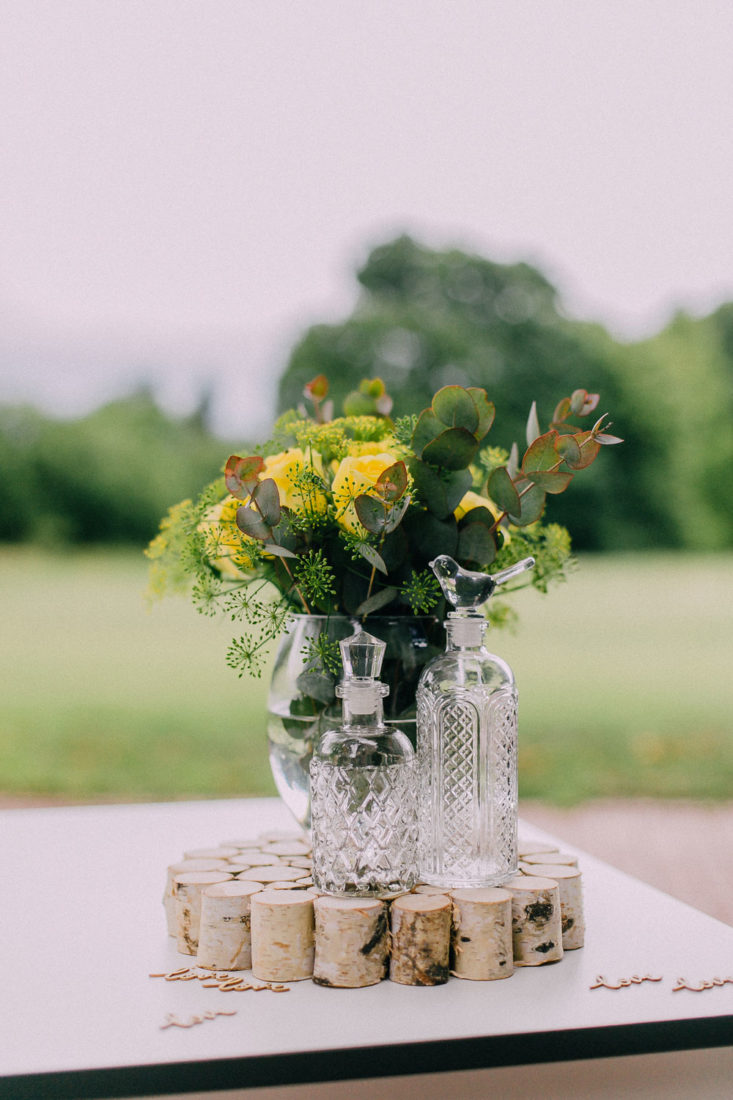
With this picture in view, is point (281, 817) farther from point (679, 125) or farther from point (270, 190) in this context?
point (679, 125)

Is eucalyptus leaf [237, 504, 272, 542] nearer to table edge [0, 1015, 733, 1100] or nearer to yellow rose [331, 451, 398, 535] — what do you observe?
yellow rose [331, 451, 398, 535]

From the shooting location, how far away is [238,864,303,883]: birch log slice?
32.0 inches

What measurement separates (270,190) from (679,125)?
3846 millimetres

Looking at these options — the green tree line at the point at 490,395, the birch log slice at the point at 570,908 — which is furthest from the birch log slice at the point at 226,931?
the green tree line at the point at 490,395

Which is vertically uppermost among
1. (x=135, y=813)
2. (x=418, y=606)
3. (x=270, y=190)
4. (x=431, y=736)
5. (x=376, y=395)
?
(x=270, y=190)

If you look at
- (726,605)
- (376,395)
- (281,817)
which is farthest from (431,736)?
(726,605)

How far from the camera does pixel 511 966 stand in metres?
0.74

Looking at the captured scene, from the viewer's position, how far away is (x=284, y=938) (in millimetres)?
729

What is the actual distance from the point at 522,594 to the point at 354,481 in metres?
4.61

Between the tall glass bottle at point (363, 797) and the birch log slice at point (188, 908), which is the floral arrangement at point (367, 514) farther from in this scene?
the birch log slice at point (188, 908)

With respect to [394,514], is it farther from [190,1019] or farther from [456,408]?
[190,1019]

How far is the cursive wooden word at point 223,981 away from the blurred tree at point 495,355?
909 centimetres

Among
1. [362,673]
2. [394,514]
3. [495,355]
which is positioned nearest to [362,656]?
[362,673]

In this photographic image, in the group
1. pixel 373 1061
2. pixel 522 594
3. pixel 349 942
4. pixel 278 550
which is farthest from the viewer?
pixel 522 594
